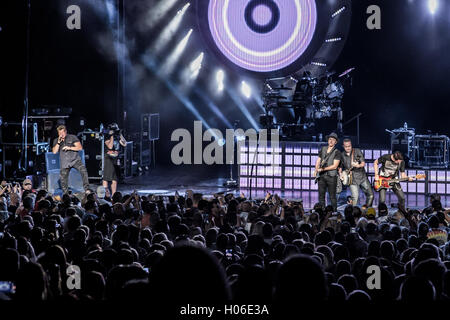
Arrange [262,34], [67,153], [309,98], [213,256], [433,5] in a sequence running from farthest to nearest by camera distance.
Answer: [433,5]
[309,98]
[262,34]
[67,153]
[213,256]

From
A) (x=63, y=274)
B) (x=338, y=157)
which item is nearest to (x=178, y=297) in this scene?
(x=63, y=274)

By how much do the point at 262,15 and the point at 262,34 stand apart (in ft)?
1.51

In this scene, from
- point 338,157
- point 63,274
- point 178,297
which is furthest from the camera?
point 338,157

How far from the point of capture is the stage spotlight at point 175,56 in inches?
761

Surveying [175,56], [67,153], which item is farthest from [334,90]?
[67,153]

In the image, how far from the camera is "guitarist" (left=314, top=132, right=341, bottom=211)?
12.0 m

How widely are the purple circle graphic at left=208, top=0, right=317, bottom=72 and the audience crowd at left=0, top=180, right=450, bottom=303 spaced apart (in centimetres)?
662

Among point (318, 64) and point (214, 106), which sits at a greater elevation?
point (318, 64)

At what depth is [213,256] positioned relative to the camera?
8.27 feet

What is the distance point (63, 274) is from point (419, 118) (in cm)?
1474

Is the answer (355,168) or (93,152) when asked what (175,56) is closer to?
(93,152)

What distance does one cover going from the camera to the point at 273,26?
53.0ft
